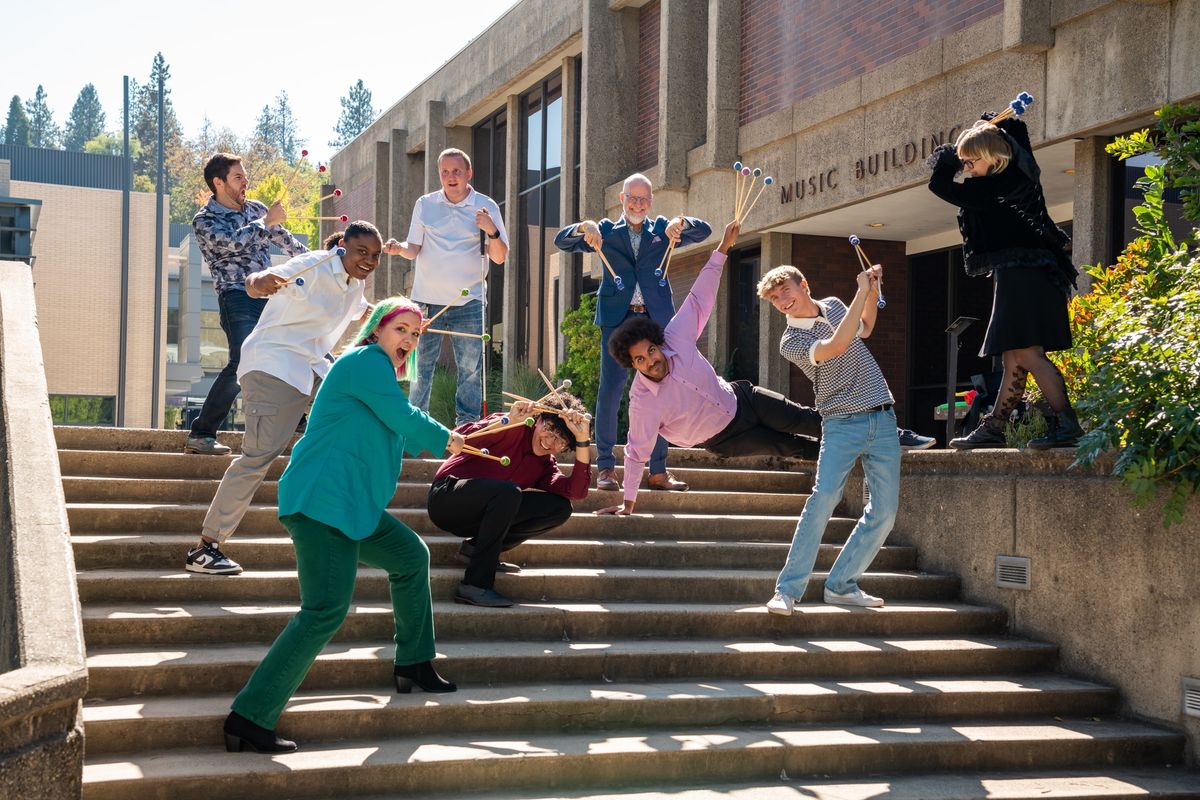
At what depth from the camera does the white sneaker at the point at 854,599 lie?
705 centimetres

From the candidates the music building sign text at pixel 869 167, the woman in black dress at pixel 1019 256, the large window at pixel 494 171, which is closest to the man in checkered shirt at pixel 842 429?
the woman in black dress at pixel 1019 256

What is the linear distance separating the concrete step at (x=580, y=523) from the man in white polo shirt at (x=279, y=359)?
19.2 inches

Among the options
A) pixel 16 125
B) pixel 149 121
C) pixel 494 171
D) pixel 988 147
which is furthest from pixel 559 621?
pixel 16 125

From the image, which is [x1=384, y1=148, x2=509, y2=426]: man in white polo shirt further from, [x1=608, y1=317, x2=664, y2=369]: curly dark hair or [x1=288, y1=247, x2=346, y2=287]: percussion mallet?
[x1=288, y1=247, x2=346, y2=287]: percussion mallet

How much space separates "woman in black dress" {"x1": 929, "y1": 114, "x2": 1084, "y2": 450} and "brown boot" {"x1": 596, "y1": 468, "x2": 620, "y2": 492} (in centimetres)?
253

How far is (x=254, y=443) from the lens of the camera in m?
6.55

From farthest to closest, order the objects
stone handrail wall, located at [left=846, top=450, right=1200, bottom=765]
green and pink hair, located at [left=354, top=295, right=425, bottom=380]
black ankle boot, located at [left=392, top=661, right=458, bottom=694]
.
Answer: stone handrail wall, located at [left=846, top=450, right=1200, bottom=765] → black ankle boot, located at [left=392, top=661, right=458, bottom=694] → green and pink hair, located at [left=354, top=295, right=425, bottom=380]

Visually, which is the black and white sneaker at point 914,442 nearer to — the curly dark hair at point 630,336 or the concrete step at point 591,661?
the concrete step at point 591,661

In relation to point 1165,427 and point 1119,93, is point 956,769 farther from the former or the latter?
point 1119,93

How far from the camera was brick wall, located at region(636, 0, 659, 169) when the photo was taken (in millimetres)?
16234

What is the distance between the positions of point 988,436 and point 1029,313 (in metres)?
0.93

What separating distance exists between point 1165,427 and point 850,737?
2.08m

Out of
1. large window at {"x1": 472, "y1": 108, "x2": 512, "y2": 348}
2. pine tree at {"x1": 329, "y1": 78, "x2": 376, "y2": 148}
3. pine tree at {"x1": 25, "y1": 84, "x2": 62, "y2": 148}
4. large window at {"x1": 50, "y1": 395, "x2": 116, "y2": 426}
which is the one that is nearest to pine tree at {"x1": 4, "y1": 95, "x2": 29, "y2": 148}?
pine tree at {"x1": 25, "y1": 84, "x2": 62, "y2": 148}

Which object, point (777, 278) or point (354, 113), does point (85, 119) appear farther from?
point (777, 278)
